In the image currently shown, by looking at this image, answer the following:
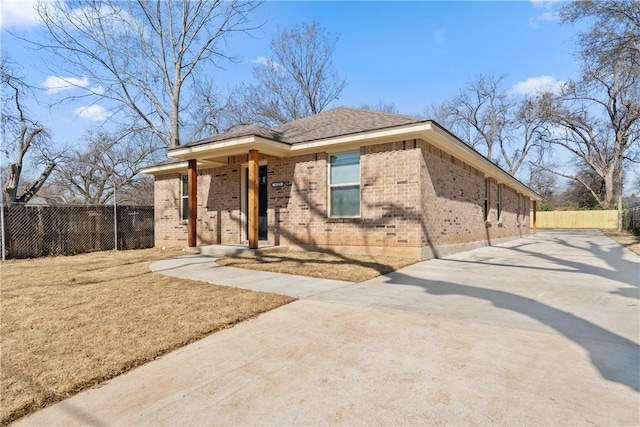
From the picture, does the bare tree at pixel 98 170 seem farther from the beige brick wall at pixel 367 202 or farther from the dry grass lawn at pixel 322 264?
the dry grass lawn at pixel 322 264

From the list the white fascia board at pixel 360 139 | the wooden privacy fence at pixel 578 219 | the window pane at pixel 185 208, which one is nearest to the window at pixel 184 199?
the window pane at pixel 185 208

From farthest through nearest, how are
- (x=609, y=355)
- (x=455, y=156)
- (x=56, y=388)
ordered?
(x=455, y=156) < (x=609, y=355) < (x=56, y=388)

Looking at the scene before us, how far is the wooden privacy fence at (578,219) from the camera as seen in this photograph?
30.9 m

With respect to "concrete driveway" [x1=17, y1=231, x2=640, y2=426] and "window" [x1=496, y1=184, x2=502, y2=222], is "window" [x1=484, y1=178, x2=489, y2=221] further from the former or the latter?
"concrete driveway" [x1=17, y1=231, x2=640, y2=426]

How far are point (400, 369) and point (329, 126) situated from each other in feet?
27.1

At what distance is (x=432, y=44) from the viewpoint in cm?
1140

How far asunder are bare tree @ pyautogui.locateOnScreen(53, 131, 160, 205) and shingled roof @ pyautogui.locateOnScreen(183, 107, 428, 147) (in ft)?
57.1

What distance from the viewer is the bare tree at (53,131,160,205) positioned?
23656 millimetres

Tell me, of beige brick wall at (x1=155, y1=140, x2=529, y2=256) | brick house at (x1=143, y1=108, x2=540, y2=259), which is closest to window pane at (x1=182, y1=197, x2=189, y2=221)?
beige brick wall at (x1=155, y1=140, x2=529, y2=256)

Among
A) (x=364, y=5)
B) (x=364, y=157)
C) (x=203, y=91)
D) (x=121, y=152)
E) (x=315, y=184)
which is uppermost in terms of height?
(x=203, y=91)

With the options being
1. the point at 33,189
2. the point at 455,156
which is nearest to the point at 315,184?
the point at 455,156

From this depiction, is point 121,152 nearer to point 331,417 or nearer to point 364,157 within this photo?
point 364,157

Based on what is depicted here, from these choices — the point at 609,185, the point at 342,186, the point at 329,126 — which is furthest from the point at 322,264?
the point at 609,185

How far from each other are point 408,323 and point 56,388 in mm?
2873
